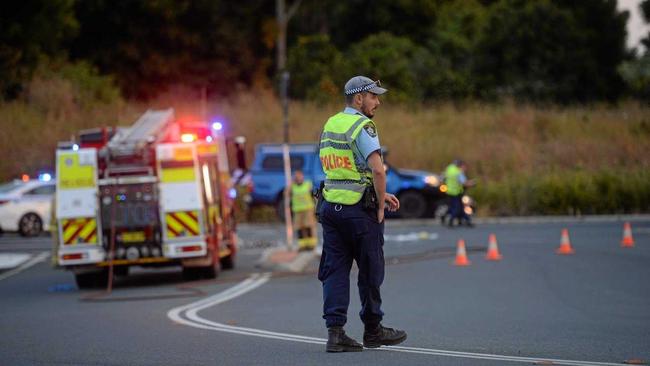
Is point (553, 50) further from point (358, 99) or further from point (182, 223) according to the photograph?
point (358, 99)

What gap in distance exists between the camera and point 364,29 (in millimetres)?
58625

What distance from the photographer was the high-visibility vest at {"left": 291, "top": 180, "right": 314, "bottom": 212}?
79.7 ft

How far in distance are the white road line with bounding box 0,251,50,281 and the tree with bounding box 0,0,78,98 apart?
66.7 ft

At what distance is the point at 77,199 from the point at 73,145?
103 cm

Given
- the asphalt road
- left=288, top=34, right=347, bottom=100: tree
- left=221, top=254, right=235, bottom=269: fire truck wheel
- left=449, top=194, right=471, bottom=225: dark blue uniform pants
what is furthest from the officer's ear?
left=288, top=34, right=347, bottom=100: tree

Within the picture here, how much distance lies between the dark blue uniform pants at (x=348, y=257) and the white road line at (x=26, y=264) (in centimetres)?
1329

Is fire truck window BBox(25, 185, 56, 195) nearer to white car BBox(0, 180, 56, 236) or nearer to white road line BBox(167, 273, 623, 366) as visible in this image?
white car BBox(0, 180, 56, 236)

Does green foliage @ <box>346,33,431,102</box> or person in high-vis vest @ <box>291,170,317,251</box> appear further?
green foliage @ <box>346,33,431,102</box>

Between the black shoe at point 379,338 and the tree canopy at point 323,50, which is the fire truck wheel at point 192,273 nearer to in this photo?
the black shoe at point 379,338

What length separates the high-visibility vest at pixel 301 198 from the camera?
956 inches

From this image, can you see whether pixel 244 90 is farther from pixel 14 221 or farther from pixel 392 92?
pixel 14 221

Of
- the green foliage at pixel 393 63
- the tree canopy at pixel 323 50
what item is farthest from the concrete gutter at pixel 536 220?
the tree canopy at pixel 323 50

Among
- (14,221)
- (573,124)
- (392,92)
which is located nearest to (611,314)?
(14,221)

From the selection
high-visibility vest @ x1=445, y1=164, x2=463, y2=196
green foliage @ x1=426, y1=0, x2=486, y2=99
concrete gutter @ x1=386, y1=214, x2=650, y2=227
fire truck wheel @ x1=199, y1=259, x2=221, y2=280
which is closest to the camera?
fire truck wheel @ x1=199, y1=259, x2=221, y2=280
